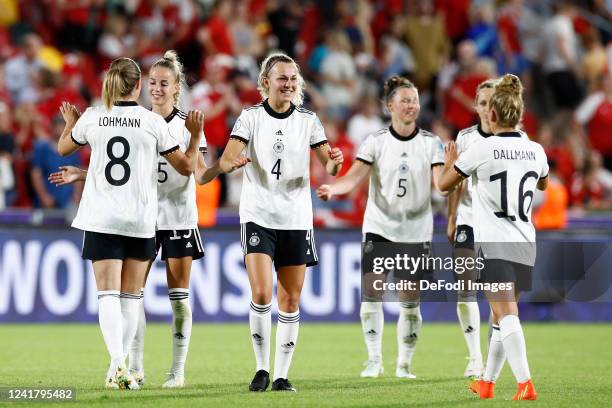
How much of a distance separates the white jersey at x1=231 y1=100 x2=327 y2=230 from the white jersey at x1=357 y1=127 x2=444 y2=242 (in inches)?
60.0

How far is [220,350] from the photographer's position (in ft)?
44.6

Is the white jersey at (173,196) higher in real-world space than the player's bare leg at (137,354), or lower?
higher

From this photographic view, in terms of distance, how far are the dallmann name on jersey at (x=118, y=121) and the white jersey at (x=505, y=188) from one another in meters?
2.44

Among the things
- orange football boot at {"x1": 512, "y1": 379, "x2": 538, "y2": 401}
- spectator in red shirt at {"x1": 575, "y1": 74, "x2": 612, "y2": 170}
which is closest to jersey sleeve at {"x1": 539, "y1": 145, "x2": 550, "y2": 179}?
orange football boot at {"x1": 512, "y1": 379, "x2": 538, "y2": 401}

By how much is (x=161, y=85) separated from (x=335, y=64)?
10995 mm

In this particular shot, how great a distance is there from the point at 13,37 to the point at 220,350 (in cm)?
971

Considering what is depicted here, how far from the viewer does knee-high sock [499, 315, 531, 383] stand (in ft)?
28.2

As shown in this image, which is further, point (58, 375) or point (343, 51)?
point (343, 51)

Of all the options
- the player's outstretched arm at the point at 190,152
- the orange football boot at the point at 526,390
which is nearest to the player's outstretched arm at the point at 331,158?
the player's outstretched arm at the point at 190,152

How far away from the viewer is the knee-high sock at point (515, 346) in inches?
338

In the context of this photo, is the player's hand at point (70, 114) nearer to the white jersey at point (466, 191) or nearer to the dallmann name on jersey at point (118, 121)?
A: the dallmann name on jersey at point (118, 121)

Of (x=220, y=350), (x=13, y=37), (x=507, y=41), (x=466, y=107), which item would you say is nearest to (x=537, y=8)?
(x=507, y=41)

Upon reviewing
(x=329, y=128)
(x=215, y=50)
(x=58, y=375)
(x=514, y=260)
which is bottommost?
(x=58, y=375)

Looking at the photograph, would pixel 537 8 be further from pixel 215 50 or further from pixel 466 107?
pixel 215 50
